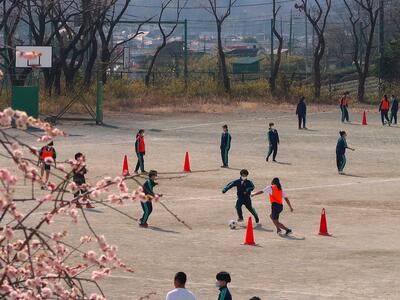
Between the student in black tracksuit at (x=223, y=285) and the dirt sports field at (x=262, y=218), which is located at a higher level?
the student in black tracksuit at (x=223, y=285)

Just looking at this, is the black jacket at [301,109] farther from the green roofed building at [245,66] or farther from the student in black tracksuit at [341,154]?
the green roofed building at [245,66]

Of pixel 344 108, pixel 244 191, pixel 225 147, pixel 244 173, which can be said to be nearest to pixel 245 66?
pixel 344 108

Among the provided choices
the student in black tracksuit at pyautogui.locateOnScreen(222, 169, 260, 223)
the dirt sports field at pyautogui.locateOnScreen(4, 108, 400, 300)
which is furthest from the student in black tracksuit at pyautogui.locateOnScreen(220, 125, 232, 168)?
the student in black tracksuit at pyautogui.locateOnScreen(222, 169, 260, 223)

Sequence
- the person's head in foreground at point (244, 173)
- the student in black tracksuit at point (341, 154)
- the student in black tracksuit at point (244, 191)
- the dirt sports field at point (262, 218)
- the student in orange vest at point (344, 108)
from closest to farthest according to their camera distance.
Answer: the dirt sports field at point (262, 218) → the person's head in foreground at point (244, 173) → the student in black tracksuit at point (244, 191) → the student in black tracksuit at point (341, 154) → the student in orange vest at point (344, 108)

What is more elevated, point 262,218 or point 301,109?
point 301,109

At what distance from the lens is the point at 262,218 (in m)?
25.4

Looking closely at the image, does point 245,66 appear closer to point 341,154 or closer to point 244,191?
point 341,154

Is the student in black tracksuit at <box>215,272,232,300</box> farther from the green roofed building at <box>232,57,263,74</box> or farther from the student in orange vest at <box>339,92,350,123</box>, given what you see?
the green roofed building at <box>232,57,263,74</box>

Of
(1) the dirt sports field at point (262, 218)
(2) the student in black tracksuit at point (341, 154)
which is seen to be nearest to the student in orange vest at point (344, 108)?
(1) the dirt sports field at point (262, 218)

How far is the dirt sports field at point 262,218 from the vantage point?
18.2 m

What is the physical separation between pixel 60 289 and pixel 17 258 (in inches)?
15.0

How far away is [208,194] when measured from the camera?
1156 inches

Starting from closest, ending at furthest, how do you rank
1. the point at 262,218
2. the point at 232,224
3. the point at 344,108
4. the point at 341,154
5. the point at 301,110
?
the point at 232,224 → the point at 262,218 → the point at 341,154 → the point at 301,110 → the point at 344,108

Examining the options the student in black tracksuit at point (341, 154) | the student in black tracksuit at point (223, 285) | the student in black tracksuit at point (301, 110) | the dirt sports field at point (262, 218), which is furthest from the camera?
the student in black tracksuit at point (301, 110)
